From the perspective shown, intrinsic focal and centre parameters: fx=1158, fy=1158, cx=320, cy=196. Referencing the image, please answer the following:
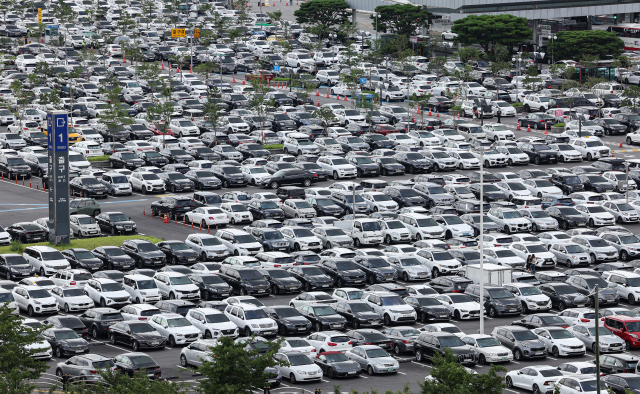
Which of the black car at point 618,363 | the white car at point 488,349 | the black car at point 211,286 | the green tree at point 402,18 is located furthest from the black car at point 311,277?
the green tree at point 402,18

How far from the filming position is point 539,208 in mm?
69375

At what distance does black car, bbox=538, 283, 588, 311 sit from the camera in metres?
54.7

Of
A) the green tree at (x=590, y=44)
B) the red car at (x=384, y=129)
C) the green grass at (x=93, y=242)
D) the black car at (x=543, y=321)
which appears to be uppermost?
the green tree at (x=590, y=44)

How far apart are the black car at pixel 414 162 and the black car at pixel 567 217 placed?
45.8 ft

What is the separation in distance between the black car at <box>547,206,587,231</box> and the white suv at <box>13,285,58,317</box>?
31163 mm

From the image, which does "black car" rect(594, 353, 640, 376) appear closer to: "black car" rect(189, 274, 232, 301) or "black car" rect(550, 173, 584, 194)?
"black car" rect(189, 274, 232, 301)

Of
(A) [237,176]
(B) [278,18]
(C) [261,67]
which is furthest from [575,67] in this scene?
(A) [237,176]

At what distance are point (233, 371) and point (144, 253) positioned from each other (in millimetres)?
26432

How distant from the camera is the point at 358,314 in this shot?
5178cm

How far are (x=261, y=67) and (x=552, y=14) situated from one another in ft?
118

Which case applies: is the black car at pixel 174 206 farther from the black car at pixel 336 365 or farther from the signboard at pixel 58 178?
the black car at pixel 336 365

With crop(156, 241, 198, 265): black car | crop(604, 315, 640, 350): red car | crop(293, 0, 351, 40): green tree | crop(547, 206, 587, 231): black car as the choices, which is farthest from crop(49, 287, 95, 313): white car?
crop(293, 0, 351, 40): green tree

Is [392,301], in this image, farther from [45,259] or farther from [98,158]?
[98,158]

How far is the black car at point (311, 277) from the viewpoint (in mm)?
57094
